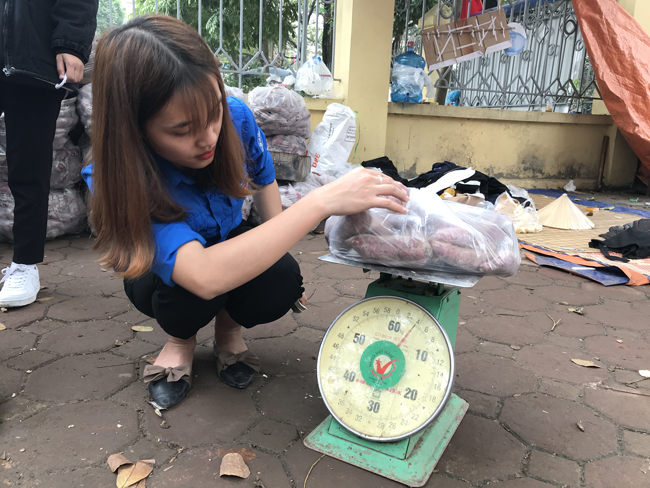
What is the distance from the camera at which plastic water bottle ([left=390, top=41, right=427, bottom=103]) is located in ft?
18.1

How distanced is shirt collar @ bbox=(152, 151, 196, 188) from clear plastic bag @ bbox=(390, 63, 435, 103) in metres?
4.57

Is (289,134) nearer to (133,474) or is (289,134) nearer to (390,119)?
(390,119)

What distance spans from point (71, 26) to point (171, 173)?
1.16 m

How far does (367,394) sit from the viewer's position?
1291 millimetres

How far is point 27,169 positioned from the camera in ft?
7.19

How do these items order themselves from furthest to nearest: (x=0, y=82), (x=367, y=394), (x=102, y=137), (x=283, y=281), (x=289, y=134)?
(x=289, y=134), (x=0, y=82), (x=283, y=281), (x=367, y=394), (x=102, y=137)

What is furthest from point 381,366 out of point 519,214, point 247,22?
point 247,22

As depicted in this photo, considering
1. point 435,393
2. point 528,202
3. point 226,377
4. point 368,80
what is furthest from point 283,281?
point 368,80

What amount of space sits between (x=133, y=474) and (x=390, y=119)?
4926 millimetres

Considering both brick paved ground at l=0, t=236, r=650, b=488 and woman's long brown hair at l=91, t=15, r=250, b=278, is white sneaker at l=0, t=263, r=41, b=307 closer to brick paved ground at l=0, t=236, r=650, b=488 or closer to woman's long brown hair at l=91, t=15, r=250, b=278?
brick paved ground at l=0, t=236, r=650, b=488

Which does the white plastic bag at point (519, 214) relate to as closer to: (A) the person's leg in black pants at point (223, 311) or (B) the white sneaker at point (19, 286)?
(A) the person's leg in black pants at point (223, 311)

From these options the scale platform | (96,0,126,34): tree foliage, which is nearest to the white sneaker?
the scale platform

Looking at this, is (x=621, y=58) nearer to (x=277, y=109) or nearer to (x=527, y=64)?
(x=527, y=64)

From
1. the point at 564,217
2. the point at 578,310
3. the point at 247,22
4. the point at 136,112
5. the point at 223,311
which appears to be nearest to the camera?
the point at 136,112
